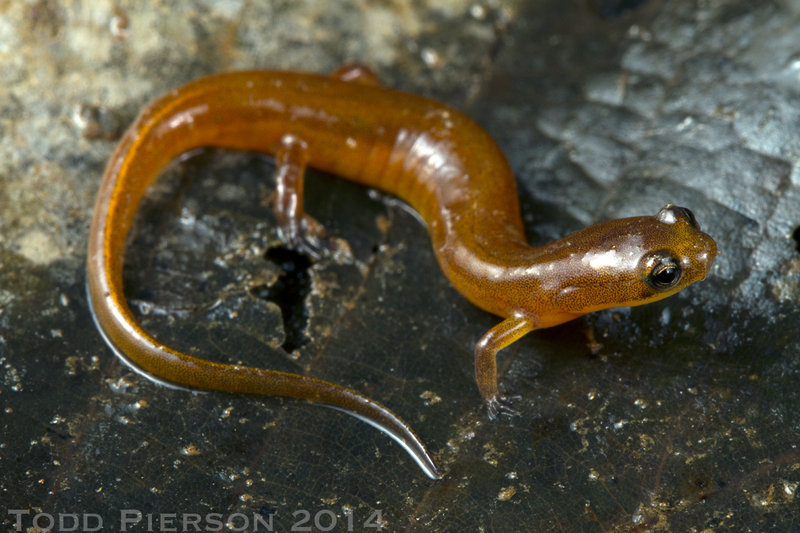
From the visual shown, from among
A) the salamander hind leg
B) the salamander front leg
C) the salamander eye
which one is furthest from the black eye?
the salamander hind leg

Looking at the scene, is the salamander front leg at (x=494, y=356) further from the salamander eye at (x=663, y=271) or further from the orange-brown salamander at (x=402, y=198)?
the salamander eye at (x=663, y=271)

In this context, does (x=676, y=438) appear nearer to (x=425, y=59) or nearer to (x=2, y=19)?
(x=425, y=59)

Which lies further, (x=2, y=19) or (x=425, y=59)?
(x=425, y=59)

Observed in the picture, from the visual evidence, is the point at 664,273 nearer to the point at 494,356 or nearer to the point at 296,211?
the point at 494,356

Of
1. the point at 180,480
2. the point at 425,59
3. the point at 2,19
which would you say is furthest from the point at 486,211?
the point at 2,19

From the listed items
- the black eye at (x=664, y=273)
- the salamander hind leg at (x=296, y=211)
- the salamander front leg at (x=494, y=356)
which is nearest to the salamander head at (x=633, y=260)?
the black eye at (x=664, y=273)

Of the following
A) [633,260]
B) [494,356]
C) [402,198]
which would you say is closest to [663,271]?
[633,260]

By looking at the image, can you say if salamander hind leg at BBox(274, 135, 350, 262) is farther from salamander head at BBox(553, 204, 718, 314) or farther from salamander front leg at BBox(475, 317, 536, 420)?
salamander head at BBox(553, 204, 718, 314)
